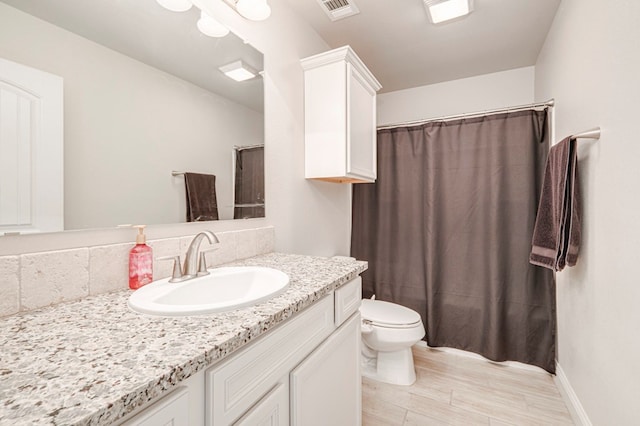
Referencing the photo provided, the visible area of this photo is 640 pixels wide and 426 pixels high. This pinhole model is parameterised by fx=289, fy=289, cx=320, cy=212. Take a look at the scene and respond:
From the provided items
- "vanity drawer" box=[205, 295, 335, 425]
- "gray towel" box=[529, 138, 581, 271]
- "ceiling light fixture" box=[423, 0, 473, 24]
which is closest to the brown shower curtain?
"gray towel" box=[529, 138, 581, 271]

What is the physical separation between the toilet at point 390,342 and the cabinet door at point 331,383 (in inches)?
23.2

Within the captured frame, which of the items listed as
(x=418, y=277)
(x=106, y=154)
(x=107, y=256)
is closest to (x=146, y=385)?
(x=107, y=256)

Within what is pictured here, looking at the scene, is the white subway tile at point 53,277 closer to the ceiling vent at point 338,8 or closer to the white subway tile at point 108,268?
the white subway tile at point 108,268

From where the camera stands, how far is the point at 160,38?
3.41ft

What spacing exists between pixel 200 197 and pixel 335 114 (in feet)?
3.09

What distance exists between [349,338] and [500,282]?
1507 millimetres

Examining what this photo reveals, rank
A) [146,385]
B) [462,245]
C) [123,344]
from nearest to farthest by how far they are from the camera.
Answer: [146,385], [123,344], [462,245]

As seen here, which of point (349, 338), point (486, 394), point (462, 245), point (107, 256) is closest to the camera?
point (107, 256)

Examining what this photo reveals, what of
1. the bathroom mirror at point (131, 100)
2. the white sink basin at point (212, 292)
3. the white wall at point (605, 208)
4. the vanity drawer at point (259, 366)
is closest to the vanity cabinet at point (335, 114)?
the bathroom mirror at point (131, 100)

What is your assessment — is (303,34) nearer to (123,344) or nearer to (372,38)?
(372,38)

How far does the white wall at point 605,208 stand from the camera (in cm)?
98

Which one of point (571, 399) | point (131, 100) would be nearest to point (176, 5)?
point (131, 100)

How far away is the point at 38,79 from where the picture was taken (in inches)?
28.9

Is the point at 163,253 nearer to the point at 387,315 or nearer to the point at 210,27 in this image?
the point at 210,27
